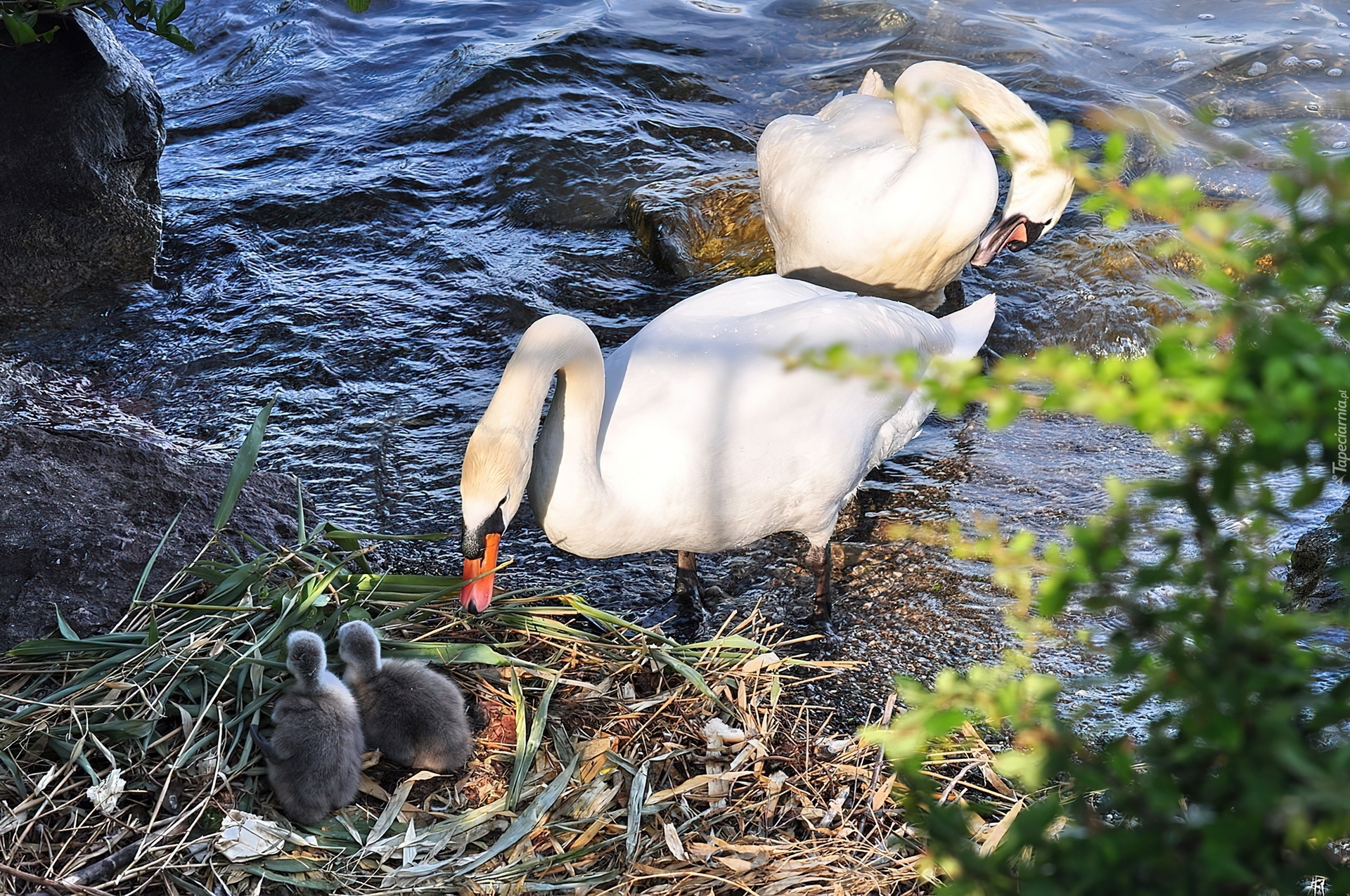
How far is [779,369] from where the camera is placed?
3.40 metres

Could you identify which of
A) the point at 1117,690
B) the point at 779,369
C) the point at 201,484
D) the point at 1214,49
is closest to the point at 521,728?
the point at 779,369

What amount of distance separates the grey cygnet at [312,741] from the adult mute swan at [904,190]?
9.62ft

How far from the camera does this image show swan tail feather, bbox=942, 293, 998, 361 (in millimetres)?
4367

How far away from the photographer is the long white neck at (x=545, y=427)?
3.05 meters

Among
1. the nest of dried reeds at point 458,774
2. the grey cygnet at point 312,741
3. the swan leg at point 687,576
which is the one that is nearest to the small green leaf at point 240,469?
the nest of dried reeds at point 458,774

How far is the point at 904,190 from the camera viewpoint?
4.61m

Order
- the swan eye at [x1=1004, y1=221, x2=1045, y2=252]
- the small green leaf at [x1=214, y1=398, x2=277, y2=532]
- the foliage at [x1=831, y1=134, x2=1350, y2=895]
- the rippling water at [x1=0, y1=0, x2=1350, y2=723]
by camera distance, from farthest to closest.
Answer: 1. the swan eye at [x1=1004, y1=221, x2=1045, y2=252]
2. the rippling water at [x1=0, y1=0, x2=1350, y2=723]
3. the small green leaf at [x1=214, y1=398, x2=277, y2=532]
4. the foliage at [x1=831, y1=134, x2=1350, y2=895]

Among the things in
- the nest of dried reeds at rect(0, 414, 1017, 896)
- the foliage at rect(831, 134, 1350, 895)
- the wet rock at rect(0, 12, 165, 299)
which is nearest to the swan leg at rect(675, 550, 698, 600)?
the nest of dried reeds at rect(0, 414, 1017, 896)

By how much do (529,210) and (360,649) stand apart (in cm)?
413

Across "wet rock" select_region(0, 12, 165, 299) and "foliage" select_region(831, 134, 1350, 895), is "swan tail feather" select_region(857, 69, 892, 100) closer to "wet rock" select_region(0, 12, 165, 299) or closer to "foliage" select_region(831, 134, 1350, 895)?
"wet rock" select_region(0, 12, 165, 299)

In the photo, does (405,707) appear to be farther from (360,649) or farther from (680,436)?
(680,436)

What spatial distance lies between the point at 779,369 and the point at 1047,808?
247cm

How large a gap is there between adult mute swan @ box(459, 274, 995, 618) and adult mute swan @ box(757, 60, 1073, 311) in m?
0.96

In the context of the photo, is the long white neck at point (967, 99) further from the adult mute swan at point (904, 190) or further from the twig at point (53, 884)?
the twig at point (53, 884)
